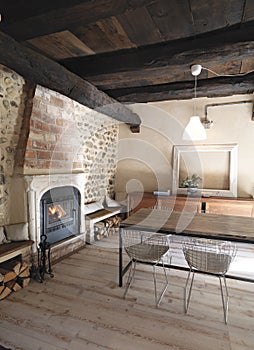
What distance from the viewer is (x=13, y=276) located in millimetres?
2420

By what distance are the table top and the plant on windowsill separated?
1.74 m

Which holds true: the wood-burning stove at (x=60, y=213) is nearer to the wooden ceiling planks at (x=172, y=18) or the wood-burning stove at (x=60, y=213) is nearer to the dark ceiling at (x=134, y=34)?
the dark ceiling at (x=134, y=34)

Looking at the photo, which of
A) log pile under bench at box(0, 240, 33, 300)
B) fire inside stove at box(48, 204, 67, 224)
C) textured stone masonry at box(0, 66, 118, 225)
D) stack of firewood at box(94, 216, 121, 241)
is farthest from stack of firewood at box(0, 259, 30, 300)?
stack of firewood at box(94, 216, 121, 241)

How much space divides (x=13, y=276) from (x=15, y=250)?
275 millimetres

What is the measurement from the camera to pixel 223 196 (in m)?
4.48

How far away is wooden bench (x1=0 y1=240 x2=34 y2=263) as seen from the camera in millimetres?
2361

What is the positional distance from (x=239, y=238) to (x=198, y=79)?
2.43 meters

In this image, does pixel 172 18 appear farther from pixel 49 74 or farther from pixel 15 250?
pixel 15 250

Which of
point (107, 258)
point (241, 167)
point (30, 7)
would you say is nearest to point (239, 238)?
point (107, 258)

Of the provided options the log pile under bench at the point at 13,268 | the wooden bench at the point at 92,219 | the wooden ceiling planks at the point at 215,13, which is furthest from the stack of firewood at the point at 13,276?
the wooden ceiling planks at the point at 215,13

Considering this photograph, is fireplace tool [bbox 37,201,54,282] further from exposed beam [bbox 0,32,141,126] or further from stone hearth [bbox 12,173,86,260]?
exposed beam [bbox 0,32,141,126]

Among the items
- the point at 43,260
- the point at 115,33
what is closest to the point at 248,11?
the point at 115,33

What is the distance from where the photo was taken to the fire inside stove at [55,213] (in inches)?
125

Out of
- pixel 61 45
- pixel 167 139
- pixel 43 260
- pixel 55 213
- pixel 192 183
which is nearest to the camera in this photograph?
pixel 61 45
